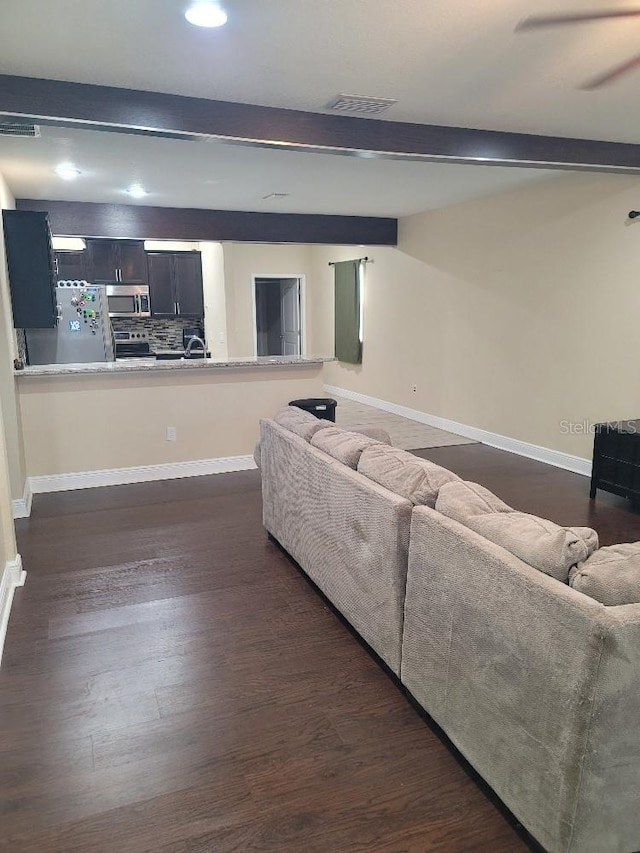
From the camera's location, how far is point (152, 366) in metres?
4.97

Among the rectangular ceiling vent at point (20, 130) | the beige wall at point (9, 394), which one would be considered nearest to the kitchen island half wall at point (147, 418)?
the beige wall at point (9, 394)

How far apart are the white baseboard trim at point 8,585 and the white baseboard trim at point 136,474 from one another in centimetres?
161

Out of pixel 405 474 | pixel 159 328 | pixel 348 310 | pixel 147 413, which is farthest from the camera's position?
pixel 159 328

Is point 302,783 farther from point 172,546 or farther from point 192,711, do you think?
point 172,546

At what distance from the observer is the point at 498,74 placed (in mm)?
2693

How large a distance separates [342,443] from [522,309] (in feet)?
11.8

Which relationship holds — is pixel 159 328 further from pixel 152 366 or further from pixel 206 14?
pixel 206 14

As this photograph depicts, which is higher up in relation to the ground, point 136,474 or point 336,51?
point 336,51

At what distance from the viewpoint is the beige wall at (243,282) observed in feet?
28.8

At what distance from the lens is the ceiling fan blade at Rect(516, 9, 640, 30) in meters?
2.13

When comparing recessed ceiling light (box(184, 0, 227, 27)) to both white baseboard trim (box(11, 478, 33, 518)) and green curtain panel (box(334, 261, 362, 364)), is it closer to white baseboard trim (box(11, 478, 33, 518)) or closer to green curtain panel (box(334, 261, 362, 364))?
white baseboard trim (box(11, 478, 33, 518))

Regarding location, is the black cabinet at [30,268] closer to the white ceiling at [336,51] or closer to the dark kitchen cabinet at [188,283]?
the white ceiling at [336,51]

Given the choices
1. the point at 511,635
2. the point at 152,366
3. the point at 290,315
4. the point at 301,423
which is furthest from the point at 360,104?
the point at 290,315

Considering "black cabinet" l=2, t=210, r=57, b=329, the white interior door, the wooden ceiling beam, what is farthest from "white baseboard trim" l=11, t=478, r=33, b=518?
the white interior door
